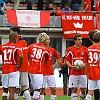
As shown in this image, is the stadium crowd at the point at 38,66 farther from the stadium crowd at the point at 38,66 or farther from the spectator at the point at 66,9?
the spectator at the point at 66,9

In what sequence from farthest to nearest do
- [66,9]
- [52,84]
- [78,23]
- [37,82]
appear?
[66,9] → [78,23] → [52,84] → [37,82]

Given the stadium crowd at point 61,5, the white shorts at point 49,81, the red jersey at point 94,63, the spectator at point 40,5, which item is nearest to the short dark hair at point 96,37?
the red jersey at point 94,63

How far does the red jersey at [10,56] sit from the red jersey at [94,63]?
1.88 metres

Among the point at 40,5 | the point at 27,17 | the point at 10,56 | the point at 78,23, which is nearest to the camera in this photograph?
the point at 10,56

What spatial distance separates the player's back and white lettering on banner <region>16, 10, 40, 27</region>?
19613 mm

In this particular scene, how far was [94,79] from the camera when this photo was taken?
47.4 feet

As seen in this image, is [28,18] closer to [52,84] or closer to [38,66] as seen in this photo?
[52,84]

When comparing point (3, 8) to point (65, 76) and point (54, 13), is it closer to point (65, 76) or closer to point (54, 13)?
point (54, 13)

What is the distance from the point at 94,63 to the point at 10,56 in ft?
7.19

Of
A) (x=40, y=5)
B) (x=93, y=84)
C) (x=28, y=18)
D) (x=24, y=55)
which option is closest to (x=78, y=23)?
(x=28, y=18)

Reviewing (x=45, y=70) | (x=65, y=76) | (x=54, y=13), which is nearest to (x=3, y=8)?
(x=54, y=13)

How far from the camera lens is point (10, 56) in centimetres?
1445

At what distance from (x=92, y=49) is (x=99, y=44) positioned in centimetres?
22

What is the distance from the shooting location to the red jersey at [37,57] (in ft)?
50.5
